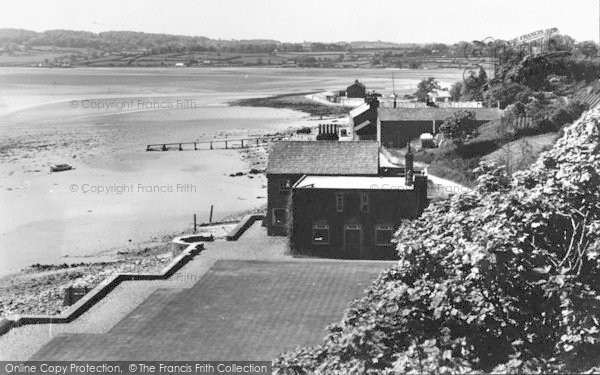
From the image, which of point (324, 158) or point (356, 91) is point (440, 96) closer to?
point (356, 91)

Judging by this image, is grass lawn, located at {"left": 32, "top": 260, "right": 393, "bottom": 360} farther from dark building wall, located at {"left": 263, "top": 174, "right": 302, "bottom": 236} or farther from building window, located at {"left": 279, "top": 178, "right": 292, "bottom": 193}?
building window, located at {"left": 279, "top": 178, "right": 292, "bottom": 193}

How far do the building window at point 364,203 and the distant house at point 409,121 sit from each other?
36609 millimetres

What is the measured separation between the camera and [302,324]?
2809 centimetres

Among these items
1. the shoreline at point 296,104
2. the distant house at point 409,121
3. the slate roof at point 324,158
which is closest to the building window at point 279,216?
the slate roof at point 324,158

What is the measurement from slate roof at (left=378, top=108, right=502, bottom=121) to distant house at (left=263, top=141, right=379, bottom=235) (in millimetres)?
32849

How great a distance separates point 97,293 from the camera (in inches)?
1228

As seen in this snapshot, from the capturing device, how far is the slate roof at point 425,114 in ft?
250

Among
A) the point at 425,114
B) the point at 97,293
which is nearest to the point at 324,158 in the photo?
the point at 97,293

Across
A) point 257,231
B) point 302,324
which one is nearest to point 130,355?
point 302,324

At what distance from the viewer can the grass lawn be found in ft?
83.6

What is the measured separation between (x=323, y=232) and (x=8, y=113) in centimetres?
10426

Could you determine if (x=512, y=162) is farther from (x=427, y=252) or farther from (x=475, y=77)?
(x=475, y=77)

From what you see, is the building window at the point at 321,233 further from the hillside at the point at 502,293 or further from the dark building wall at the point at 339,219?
the hillside at the point at 502,293

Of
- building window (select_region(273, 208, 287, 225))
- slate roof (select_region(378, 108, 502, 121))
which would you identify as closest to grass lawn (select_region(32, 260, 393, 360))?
building window (select_region(273, 208, 287, 225))
